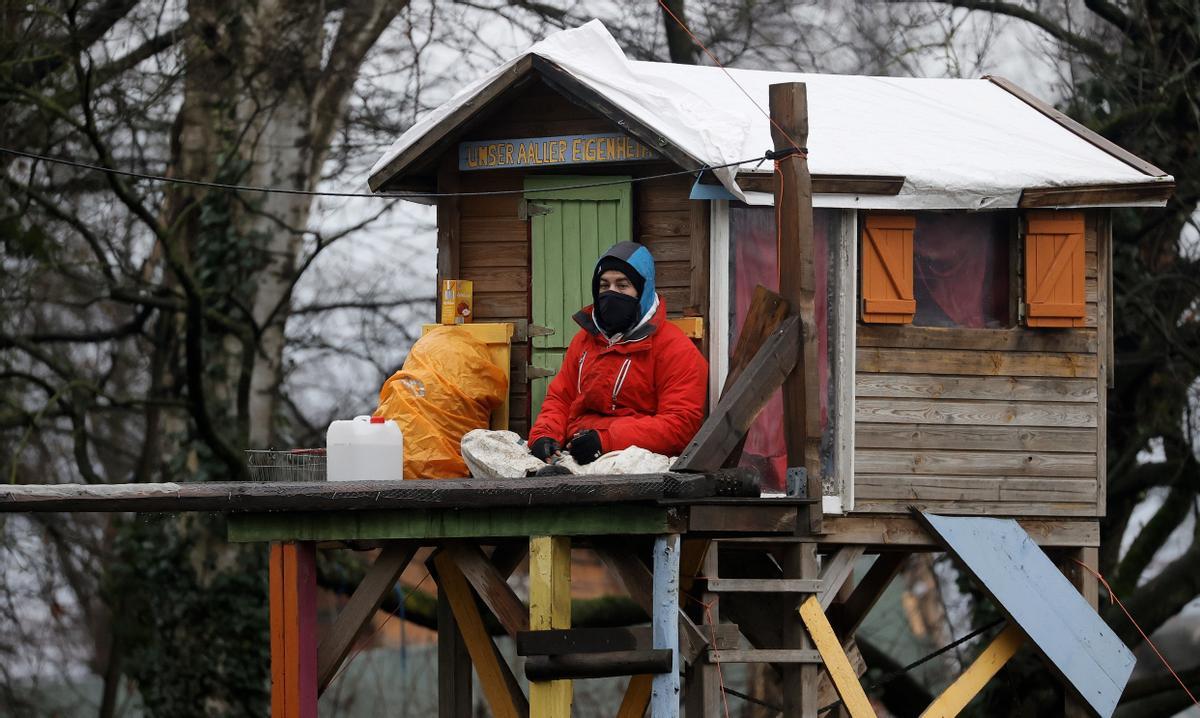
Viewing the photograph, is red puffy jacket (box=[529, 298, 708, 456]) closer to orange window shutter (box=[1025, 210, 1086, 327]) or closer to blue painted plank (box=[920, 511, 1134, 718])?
blue painted plank (box=[920, 511, 1134, 718])

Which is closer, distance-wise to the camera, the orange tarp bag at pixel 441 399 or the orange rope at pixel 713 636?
the orange rope at pixel 713 636

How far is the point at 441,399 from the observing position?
448 inches

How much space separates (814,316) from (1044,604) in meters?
2.51

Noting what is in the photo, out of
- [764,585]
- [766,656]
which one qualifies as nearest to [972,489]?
[764,585]

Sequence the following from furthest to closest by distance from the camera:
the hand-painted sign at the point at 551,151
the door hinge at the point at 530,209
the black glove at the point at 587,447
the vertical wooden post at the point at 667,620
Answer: the door hinge at the point at 530,209 → the hand-painted sign at the point at 551,151 → the black glove at the point at 587,447 → the vertical wooden post at the point at 667,620

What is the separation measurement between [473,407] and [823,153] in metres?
2.50

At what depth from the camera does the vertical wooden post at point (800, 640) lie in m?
10.9

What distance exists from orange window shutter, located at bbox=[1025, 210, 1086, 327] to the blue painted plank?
126 cm

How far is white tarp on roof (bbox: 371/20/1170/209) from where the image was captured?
36.8 ft

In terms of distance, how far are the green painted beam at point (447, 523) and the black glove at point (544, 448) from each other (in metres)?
0.66

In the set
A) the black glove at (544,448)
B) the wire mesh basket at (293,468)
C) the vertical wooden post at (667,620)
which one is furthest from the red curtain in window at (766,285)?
the wire mesh basket at (293,468)

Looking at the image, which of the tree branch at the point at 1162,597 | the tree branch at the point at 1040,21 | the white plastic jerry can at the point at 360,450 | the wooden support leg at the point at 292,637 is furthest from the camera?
the tree branch at the point at 1040,21

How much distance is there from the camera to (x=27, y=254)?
1838 centimetres

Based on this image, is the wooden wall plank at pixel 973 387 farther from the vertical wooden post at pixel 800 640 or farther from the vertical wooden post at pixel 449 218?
the vertical wooden post at pixel 449 218
